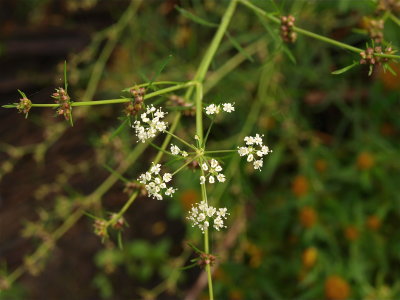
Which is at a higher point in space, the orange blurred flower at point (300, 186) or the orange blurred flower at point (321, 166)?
the orange blurred flower at point (321, 166)

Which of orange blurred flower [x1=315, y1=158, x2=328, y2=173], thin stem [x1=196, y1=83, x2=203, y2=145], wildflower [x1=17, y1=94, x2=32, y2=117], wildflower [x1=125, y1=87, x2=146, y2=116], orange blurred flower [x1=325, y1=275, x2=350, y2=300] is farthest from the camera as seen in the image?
orange blurred flower [x1=315, y1=158, x2=328, y2=173]

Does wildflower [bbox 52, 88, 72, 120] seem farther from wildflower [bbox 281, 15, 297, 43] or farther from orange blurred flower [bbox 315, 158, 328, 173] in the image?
orange blurred flower [bbox 315, 158, 328, 173]

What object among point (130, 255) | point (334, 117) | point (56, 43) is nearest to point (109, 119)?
point (56, 43)

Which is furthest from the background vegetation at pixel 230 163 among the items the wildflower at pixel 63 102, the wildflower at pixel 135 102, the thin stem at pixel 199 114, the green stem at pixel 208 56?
the wildflower at pixel 63 102

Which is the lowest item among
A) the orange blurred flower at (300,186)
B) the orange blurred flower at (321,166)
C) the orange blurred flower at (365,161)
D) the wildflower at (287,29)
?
the orange blurred flower at (300,186)

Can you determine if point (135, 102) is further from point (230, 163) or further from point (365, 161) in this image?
point (365, 161)

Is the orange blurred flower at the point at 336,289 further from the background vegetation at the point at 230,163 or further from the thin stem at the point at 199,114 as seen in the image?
the thin stem at the point at 199,114

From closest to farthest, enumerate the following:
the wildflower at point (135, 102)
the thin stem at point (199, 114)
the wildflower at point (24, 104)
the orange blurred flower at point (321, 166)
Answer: the wildflower at point (24, 104)
the wildflower at point (135, 102)
the thin stem at point (199, 114)
the orange blurred flower at point (321, 166)

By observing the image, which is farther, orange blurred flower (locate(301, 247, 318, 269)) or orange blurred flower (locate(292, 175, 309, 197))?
orange blurred flower (locate(292, 175, 309, 197))

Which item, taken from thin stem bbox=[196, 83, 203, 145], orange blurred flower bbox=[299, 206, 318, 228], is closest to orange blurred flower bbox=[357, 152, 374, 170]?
orange blurred flower bbox=[299, 206, 318, 228]
